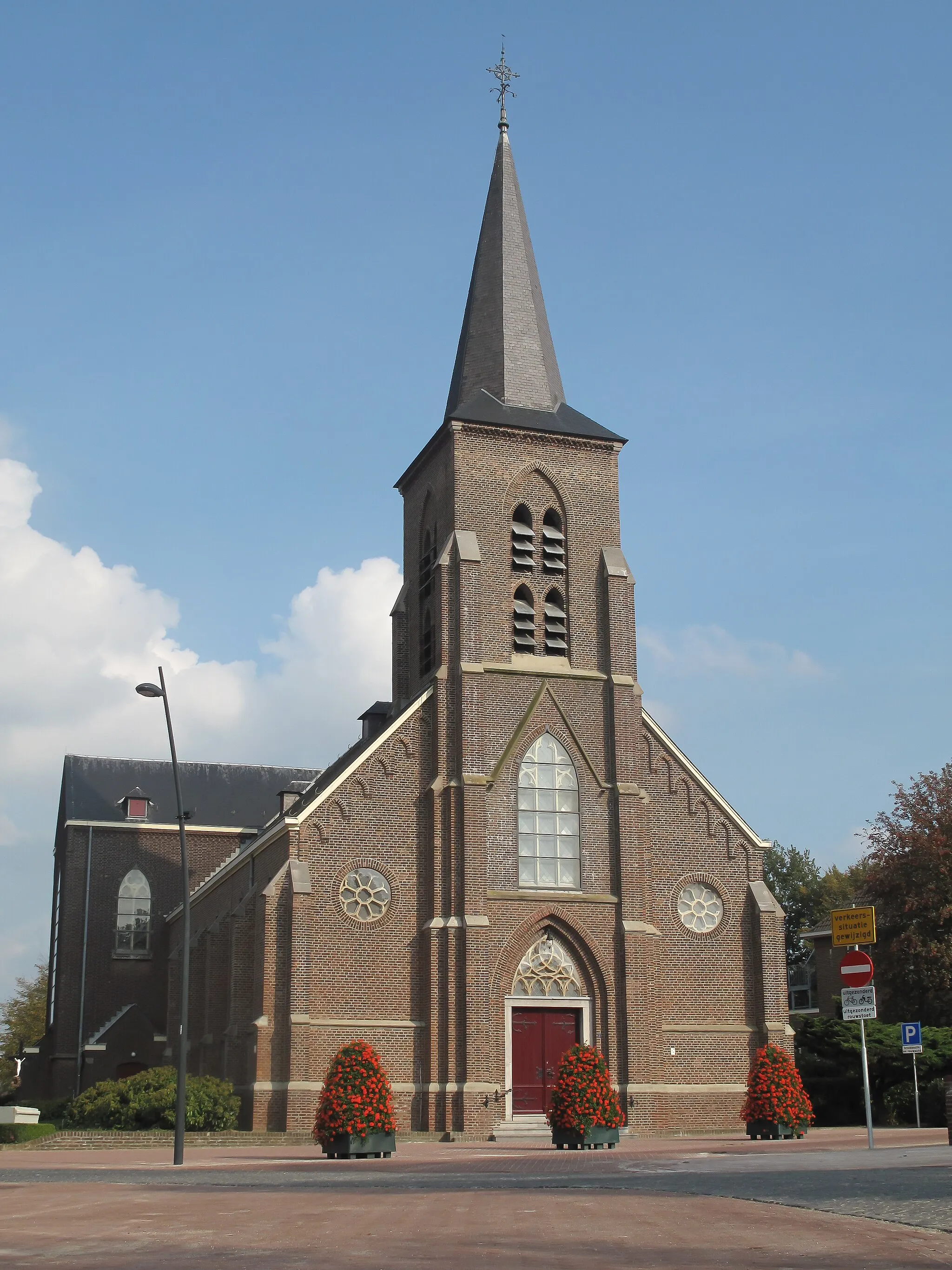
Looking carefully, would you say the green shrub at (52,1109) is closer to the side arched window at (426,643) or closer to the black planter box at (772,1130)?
the side arched window at (426,643)

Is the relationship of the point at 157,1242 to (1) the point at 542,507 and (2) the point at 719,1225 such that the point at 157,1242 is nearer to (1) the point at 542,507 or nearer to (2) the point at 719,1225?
(2) the point at 719,1225

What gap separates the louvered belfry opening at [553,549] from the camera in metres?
37.3

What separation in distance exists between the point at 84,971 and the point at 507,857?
23.3 metres

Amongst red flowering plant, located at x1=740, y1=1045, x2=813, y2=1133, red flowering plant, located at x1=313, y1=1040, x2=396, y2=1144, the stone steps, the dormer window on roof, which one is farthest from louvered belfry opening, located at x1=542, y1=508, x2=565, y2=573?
the dormer window on roof

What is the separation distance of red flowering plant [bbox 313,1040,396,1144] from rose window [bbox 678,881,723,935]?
13.0 meters

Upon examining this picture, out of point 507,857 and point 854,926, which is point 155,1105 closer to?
point 507,857

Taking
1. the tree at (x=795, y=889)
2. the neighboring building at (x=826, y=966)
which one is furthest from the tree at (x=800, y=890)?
the neighboring building at (x=826, y=966)

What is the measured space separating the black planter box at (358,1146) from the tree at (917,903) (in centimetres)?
2121

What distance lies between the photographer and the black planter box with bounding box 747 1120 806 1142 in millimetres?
26641

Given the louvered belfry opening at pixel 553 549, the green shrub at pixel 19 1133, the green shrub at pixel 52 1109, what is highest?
the louvered belfry opening at pixel 553 549

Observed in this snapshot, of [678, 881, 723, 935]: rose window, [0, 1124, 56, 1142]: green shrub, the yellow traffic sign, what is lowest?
[0, 1124, 56, 1142]: green shrub

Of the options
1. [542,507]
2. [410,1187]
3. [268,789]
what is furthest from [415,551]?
[410,1187]

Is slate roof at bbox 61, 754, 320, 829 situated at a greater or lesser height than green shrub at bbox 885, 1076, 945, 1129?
greater

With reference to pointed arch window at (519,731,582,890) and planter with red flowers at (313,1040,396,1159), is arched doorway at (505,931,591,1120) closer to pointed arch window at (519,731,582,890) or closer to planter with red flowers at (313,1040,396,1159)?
pointed arch window at (519,731,582,890)
